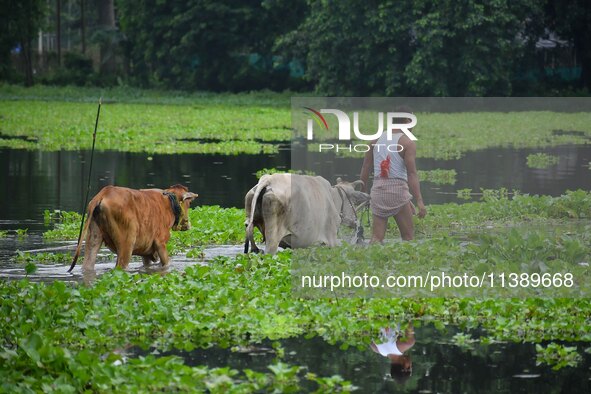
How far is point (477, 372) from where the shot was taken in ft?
30.0

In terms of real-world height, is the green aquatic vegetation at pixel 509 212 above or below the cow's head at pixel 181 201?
below

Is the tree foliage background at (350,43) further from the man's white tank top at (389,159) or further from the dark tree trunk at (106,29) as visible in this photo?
the man's white tank top at (389,159)

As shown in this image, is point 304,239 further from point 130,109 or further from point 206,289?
point 130,109

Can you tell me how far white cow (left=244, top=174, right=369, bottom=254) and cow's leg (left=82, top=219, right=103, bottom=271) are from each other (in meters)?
1.57

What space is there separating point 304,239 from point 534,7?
3941 centimetres

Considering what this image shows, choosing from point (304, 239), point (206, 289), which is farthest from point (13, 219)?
point (206, 289)

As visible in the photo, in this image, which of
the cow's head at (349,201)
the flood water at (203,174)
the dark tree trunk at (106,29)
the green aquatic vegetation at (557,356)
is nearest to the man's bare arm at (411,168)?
the cow's head at (349,201)

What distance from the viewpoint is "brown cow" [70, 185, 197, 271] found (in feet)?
41.3

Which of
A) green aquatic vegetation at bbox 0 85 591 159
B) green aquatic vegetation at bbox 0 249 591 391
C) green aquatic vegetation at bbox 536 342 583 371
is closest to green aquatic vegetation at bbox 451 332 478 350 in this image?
green aquatic vegetation at bbox 0 249 591 391

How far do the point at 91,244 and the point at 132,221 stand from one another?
496 millimetres

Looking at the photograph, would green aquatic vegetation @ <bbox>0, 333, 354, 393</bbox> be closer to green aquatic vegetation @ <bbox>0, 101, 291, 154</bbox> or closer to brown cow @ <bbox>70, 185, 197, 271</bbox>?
brown cow @ <bbox>70, 185, 197, 271</bbox>

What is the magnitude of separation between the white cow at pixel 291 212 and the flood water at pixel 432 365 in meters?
3.38

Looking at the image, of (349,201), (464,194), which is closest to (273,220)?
(349,201)

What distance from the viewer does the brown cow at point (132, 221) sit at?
496 inches
